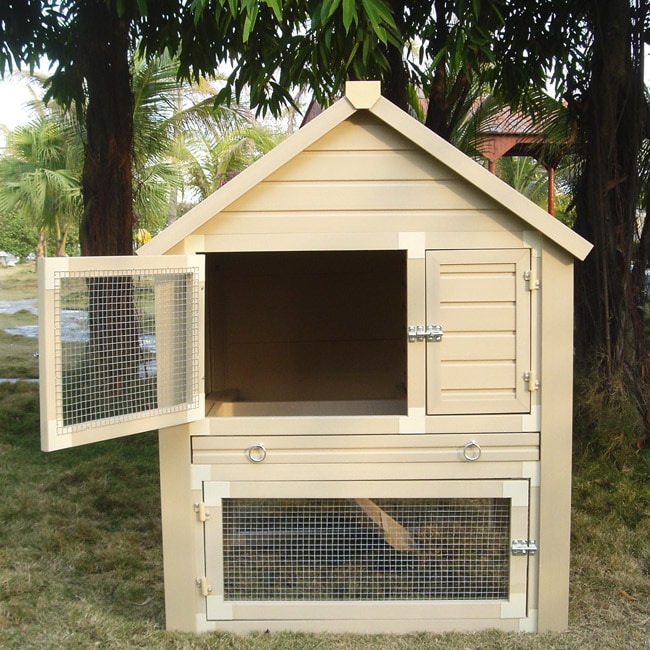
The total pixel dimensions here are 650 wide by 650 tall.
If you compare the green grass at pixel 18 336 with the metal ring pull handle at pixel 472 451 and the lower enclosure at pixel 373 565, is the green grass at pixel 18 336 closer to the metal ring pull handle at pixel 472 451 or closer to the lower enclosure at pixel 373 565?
the lower enclosure at pixel 373 565

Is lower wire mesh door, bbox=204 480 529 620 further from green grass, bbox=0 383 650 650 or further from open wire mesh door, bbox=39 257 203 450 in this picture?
open wire mesh door, bbox=39 257 203 450

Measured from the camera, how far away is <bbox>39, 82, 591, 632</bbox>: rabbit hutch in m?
3.27

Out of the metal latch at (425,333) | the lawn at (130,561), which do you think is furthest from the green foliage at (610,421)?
the metal latch at (425,333)

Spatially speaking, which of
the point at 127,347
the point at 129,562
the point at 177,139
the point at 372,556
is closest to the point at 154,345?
the point at 127,347

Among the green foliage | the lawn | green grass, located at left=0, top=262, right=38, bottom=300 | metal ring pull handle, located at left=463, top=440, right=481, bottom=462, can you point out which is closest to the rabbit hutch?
metal ring pull handle, located at left=463, top=440, right=481, bottom=462

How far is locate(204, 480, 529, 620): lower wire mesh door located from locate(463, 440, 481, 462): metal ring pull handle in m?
0.13

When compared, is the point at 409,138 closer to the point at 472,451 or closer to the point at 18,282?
the point at 472,451

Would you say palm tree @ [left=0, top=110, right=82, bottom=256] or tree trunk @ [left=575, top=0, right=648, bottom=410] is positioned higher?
palm tree @ [left=0, top=110, right=82, bottom=256]

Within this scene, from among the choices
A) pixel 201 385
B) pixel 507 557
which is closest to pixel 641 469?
pixel 507 557

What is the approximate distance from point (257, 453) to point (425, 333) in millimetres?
936

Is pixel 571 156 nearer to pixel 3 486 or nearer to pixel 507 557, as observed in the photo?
pixel 507 557

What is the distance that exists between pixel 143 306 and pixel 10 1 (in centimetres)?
478

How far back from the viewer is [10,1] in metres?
6.70

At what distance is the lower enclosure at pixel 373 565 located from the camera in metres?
3.41
